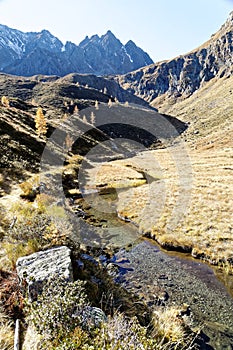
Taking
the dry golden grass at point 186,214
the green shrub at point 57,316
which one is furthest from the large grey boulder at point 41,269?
the dry golden grass at point 186,214

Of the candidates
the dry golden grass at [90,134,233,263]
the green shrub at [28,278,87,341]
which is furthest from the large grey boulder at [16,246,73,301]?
the dry golden grass at [90,134,233,263]

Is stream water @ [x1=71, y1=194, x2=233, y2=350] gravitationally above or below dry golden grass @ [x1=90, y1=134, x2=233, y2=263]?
below

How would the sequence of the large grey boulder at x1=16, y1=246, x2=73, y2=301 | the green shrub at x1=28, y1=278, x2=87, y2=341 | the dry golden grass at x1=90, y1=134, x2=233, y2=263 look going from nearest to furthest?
the green shrub at x1=28, y1=278, x2=87, y2=341
the large grey boulder at x1=16, y1=246, x2=73, y2=301
the dry golden grass at x1=90, y1=134, x2=233, y2=263

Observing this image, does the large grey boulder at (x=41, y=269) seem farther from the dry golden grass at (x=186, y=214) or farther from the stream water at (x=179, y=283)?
the dry golden grass at (x=186, y=214)

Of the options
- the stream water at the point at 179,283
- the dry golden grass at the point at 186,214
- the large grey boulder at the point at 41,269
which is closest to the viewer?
the large grey boulder at the point at 41,269

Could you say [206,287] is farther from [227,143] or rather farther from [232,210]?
[227,143]

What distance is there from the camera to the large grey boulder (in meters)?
8.77

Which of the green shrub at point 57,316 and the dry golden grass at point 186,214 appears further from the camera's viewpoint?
the dry golden grass at point 186,214

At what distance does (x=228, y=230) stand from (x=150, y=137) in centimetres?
15660

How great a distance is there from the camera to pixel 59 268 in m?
9.74

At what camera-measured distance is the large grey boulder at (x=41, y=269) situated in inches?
345

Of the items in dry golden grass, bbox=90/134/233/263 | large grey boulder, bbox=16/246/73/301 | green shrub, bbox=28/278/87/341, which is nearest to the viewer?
green shrub, bbox=28/278/87/341

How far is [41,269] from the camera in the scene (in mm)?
9578

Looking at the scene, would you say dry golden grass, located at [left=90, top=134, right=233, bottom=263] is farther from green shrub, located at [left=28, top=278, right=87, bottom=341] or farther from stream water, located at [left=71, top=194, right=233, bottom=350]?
green shrub, located at [left=28, top=278, right=87, bottom=341]
